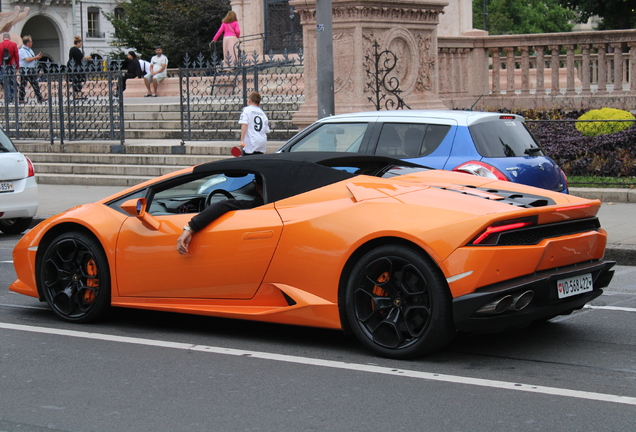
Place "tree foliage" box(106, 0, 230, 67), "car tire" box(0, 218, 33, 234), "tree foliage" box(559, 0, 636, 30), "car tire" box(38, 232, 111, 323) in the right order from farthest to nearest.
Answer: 1. "tree foliage" box(559, 0, 636, 30)
2. "tree foliage" box(106, 0, 230, 67)
3. "car tire" box(0, 218, 33, 234)
4. "car tire" box(38, 232, 111, 323)

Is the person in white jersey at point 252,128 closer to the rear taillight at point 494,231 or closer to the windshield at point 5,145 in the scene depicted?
the windshield at point 5,145

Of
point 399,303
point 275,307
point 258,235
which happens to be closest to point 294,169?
point 258,235

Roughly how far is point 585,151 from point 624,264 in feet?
18.3

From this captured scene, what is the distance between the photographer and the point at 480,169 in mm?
8891

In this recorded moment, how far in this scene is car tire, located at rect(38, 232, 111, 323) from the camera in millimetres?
6695

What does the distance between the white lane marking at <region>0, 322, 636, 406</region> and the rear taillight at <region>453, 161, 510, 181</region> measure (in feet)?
12.3

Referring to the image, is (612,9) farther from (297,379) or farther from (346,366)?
(297,379)

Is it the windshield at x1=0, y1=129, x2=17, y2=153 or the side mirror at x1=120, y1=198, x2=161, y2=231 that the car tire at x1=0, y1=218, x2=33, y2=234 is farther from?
the side mirror at x1=120, y1=198, x2=161, y2=231

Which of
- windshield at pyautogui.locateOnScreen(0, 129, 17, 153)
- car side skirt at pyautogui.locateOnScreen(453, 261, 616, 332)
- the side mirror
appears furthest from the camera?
windshield at pyautogui.locateOnScreen(0, 129, 17, 153)

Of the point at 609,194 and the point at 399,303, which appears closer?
the point at 399,303

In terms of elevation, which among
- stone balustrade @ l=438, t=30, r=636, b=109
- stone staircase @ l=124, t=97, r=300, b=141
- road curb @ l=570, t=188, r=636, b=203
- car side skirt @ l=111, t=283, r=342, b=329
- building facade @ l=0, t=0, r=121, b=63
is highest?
building facade @ l=0, t=0, r=121, b=63

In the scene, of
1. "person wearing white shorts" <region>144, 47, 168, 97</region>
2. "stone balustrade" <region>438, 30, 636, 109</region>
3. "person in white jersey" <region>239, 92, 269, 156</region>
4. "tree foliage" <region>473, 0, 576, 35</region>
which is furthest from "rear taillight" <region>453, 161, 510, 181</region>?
"tree foliage" <region>473, 0, 576, 35</region>

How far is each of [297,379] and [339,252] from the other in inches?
34.0

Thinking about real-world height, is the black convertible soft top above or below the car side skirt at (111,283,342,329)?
above
